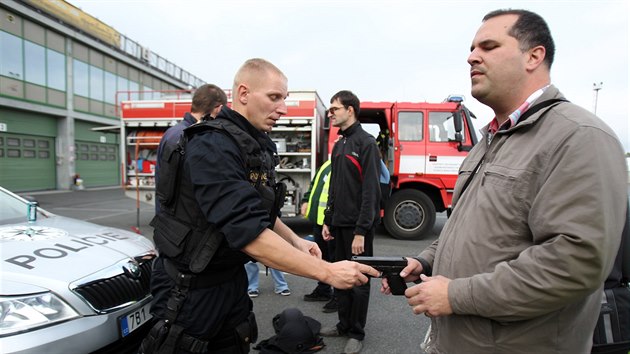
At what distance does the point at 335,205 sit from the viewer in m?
3.34

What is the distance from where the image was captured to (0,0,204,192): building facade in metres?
14.9

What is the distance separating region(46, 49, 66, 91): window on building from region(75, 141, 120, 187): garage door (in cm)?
304

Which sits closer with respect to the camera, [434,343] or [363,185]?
[434,343]

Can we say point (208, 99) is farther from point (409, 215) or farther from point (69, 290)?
point (409, 215)

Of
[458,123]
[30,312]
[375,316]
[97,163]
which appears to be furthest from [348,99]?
[97,163]

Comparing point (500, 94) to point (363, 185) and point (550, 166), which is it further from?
point (363, 185)

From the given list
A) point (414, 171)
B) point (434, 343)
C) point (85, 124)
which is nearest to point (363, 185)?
point (434, 343)

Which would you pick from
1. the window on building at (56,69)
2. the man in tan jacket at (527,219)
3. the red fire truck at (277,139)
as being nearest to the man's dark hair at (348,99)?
the man in tan jacket at (527,219)

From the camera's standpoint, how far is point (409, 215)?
22.9ft

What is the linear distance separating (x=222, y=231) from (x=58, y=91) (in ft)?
66.7

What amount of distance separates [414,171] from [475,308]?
594 cm

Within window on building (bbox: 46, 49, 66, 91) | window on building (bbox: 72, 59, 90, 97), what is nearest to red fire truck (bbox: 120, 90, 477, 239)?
window on building (bbox: 46, 49, 66, 91)

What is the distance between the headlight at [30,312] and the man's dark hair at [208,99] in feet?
6.54

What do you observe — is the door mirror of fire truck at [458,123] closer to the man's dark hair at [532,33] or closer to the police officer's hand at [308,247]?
the police officer's hand at [308,247]
